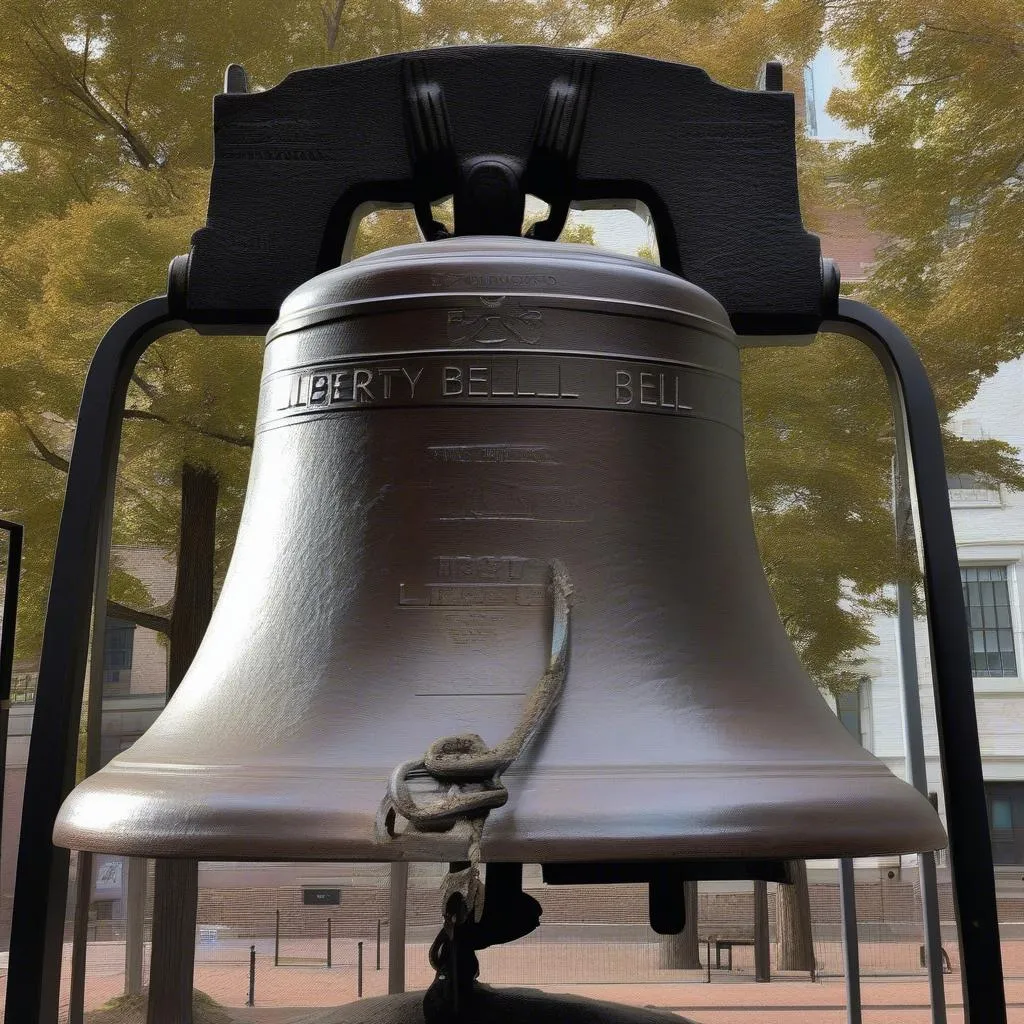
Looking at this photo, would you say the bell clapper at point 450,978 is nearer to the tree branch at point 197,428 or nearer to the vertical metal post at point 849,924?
the vertical metal post at point 849,924

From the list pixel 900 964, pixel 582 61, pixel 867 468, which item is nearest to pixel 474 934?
pixel 582 61

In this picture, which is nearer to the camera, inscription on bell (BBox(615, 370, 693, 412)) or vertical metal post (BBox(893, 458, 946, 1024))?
inscription on bell (BBox(615, 370, 693, 412))

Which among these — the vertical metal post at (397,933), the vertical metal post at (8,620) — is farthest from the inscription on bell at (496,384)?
the vertical metal post at (397,933)

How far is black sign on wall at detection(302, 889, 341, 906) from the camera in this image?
10445mm

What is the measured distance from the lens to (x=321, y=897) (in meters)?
10.6

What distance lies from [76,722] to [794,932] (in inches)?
320

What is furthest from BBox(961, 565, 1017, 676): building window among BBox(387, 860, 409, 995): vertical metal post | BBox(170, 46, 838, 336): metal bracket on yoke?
BBox(170, 46, 838, 336): metal bracket on yoke

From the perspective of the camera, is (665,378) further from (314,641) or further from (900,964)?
(900,964)

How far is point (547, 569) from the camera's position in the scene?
43.8 inches

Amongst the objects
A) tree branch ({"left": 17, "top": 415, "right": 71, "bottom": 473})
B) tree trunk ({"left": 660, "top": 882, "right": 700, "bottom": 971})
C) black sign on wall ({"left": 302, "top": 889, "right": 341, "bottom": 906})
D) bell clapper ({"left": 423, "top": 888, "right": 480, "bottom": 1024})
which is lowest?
tree trunk ({"left": 660, "top": 882, "right": 700, "bottom": 971})

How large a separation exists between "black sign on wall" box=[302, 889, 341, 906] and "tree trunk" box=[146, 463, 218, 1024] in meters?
4.17

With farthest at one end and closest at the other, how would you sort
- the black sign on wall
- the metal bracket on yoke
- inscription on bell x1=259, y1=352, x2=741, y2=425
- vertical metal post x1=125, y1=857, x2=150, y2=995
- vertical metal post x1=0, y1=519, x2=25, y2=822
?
the black sign on wall < vertical metal post x1=125, y1=857, x2=150, y2=995 < vertical metal post x1=0, y1=519, x2=25, y2=822 < the metal bracket on yoke < inscription on bell x1=259, y1=352, x2=741, y2=425

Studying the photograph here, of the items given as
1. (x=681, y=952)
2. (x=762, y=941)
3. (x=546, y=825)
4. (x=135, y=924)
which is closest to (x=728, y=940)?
(x=681, y=952)

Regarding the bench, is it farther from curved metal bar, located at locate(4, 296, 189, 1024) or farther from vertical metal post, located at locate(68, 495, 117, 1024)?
curved metal bar, located at locate(4, 296, 189, 1024)
